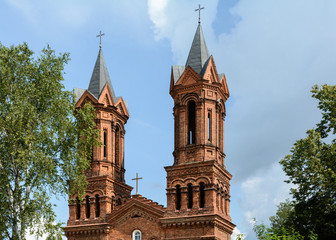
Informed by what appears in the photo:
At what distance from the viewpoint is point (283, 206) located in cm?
5506

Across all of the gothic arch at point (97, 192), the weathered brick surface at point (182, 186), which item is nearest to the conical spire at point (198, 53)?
the weathered brick surface at point (182, 186)

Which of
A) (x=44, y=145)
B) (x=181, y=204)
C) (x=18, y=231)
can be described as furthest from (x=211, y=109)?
(x=18, y=231)

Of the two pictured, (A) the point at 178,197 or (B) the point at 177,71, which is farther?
(B) the point at 177,71

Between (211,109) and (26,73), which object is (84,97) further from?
(26,73)

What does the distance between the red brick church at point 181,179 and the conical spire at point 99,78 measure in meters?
0.45

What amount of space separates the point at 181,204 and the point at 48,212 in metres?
13.9

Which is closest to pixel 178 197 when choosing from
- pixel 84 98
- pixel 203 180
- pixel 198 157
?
pixel 203 180

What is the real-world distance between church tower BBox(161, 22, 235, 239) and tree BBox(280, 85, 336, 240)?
15.6ft

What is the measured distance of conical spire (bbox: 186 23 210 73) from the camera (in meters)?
37.5

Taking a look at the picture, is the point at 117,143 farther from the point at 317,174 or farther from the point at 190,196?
the point at 317,174

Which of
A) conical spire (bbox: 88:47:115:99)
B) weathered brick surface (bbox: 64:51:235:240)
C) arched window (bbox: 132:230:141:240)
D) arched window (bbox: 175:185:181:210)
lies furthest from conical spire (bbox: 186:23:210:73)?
arched window (bbox: 132:230:141:240)

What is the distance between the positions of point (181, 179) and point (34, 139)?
561 inches

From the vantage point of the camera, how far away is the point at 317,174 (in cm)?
3106

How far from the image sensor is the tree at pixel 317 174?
30.8 meters
